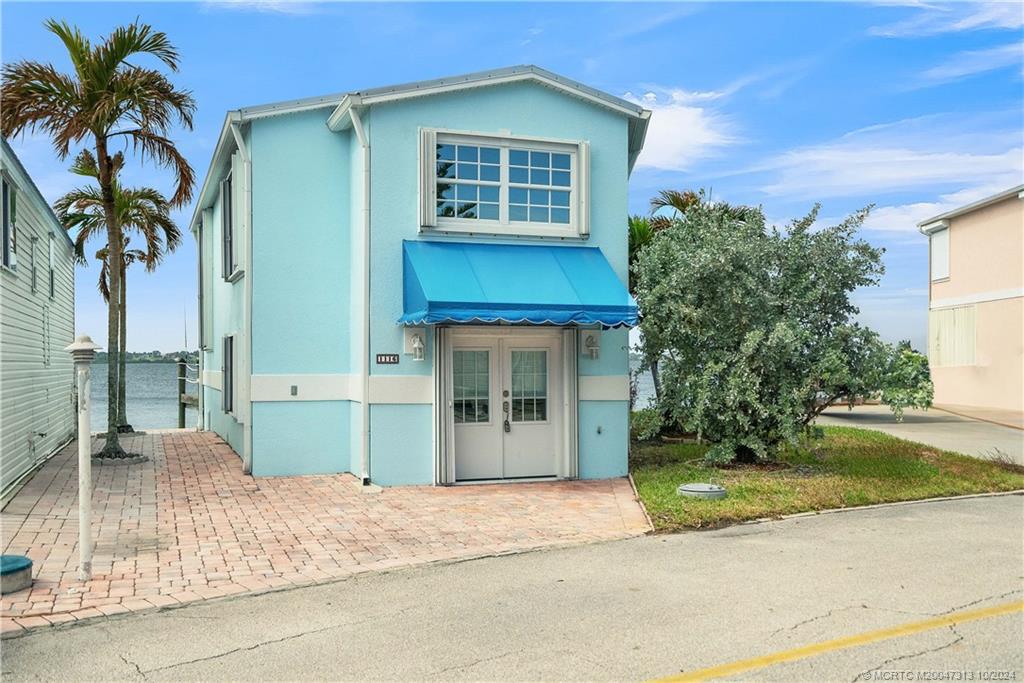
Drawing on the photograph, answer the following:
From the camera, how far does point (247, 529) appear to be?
9852 millimetres

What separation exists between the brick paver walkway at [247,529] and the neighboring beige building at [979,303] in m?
19.0

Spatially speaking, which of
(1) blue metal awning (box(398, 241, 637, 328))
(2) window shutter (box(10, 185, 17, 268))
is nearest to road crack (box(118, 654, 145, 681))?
(1) blue metal awning (box(398, 241, 637, 328))

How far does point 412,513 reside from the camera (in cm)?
1085

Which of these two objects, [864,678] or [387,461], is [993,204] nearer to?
[387,461]

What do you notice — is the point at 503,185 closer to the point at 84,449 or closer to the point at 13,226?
the point at 13,226

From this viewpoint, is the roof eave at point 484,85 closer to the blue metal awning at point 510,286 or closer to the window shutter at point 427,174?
the window shutter at point 427,174

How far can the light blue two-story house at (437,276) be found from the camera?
42.5 ft

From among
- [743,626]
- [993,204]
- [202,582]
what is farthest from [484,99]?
[993,204]

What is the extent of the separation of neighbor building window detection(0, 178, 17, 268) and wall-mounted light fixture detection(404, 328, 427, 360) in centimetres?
559

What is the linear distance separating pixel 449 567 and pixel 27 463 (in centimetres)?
895

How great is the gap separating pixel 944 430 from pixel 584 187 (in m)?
12.5

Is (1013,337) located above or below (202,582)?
above

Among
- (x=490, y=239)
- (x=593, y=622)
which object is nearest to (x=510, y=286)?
(x=490, y=239)

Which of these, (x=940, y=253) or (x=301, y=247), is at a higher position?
(x=940, y=253)
